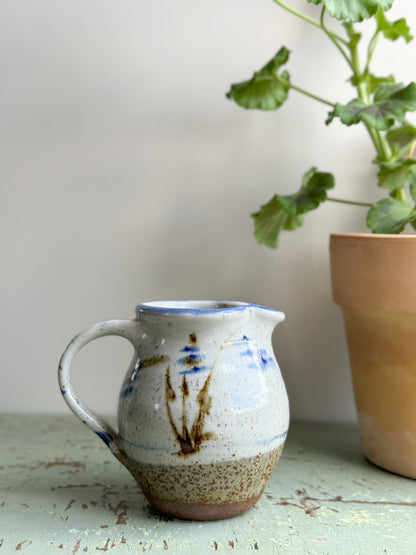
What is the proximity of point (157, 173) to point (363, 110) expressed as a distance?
1.30 ft

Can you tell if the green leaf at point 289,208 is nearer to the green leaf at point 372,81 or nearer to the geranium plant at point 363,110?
the geranium plant at point 363,110

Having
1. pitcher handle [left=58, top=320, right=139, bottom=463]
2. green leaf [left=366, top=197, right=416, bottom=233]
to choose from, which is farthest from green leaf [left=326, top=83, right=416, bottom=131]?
pitcher handle [left=58, top=320, right=139, bottom=463]

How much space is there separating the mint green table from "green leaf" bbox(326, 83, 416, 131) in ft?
1.57

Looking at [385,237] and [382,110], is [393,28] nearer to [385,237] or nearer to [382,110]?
[382,110]

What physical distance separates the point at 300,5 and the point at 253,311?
2.11 ft

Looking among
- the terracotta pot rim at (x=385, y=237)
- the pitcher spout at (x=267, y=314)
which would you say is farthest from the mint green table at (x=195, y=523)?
the terracotta pot rim at (x=385, y=237)

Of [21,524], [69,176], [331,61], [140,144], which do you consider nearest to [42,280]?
[69,176]

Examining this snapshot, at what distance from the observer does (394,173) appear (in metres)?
0.89

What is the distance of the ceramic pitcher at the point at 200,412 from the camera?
0.63 meters

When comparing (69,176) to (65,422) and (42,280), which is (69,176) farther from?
(65,422)

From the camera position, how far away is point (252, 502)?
2.24 feet

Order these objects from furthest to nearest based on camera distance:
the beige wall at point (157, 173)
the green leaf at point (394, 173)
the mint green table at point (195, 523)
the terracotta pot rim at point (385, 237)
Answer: the beige wall at point (157, 173) → the green leaf at point (394, 173) → the terracotta pot rim at point (385, 237) → the mint green table at point (195, 523)

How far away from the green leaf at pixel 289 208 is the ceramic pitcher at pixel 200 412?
268 millimetres

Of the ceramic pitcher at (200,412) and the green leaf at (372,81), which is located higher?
the green leaf at (372,81)
